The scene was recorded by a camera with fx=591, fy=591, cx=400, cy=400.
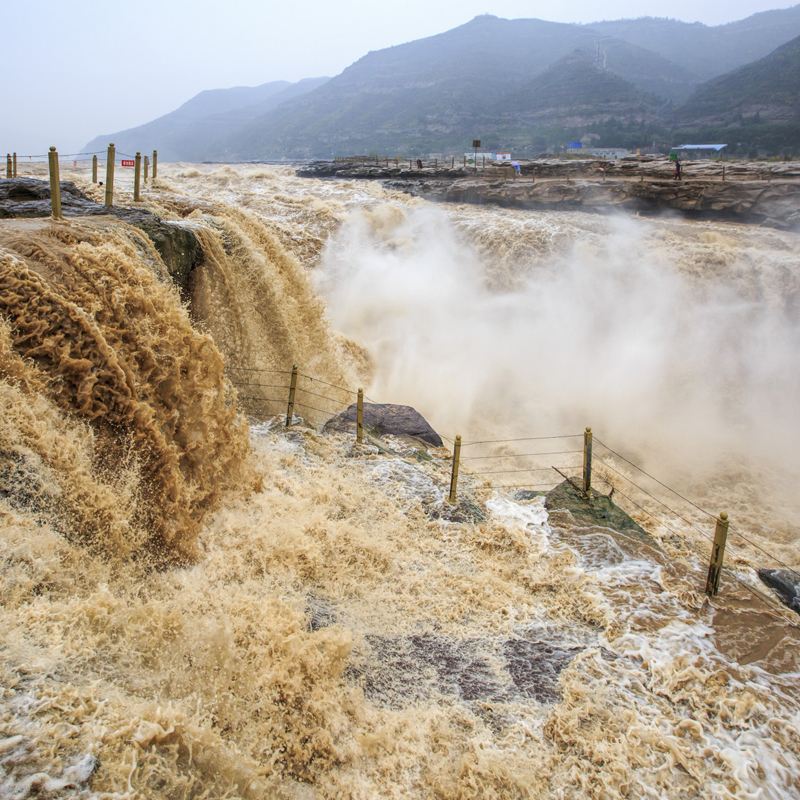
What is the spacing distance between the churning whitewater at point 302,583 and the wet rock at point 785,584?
9.6 inches

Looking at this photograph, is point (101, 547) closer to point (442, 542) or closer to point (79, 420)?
point (79, 420)

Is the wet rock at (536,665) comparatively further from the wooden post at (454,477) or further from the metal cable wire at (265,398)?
the metal cable wire at (265,398)

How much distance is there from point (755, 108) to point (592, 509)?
221 ft

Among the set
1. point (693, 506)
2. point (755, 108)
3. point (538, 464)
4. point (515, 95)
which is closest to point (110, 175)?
point (538, 464)

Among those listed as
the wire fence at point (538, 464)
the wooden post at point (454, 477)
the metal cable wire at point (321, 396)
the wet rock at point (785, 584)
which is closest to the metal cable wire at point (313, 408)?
the wire fence at point (538, 464)

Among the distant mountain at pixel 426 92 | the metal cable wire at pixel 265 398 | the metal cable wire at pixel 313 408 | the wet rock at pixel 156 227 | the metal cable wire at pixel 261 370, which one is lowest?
the metal cable wire at pixel 313 408

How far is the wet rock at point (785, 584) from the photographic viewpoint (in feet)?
20.2

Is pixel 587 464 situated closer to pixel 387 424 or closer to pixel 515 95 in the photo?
pixel 387 424

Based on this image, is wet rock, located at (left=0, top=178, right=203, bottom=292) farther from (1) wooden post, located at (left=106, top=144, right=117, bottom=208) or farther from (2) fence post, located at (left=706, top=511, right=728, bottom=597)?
(2) fence post, located at (left=706, top=511, right=728, bottom=597)

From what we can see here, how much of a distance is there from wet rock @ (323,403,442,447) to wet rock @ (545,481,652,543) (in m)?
2.25

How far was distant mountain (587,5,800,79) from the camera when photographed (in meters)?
128

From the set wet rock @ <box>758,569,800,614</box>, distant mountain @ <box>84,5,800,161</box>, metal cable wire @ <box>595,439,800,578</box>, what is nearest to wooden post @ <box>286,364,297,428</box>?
metal cable wire @ <box>595,439,800,578</box>

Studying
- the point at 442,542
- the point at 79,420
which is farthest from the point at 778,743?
the point at 79,420

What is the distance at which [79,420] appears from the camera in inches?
198
